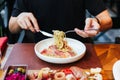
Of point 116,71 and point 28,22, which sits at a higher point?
point 28,22

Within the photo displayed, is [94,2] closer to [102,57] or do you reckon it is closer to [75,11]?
[75,11]

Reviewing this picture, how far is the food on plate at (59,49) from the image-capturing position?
3.92ft

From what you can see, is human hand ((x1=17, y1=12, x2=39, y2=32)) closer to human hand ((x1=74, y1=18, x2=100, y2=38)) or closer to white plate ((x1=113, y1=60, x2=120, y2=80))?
human hand ((x1=74, y1=18, x2=100, y2=38))

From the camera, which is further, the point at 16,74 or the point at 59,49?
the point at 59,49

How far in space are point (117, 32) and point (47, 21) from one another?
8.69ft

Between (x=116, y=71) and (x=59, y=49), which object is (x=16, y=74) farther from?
(x=116, y=71)

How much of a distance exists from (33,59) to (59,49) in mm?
157

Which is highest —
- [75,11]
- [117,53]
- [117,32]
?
[75,11]

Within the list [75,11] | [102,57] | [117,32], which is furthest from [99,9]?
[117,32]

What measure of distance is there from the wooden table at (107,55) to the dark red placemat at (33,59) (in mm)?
32

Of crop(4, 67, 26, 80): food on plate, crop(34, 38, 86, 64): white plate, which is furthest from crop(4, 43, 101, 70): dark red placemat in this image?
crop(4, 67, 26, 80): food on plate

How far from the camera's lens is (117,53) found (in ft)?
4.36

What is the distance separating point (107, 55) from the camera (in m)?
1.30

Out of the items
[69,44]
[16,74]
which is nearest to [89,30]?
[69,44]
